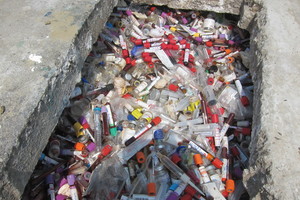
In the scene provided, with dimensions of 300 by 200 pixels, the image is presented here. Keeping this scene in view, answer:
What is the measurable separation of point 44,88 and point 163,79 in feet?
6.68

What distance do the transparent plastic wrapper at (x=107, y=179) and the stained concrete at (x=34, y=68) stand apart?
876mm

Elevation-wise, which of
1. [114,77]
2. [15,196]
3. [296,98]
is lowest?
[114,77]

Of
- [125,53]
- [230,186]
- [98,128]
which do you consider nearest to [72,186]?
[98,128]

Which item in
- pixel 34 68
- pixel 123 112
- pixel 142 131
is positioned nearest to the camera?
pixel 34 68

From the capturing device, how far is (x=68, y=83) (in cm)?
249

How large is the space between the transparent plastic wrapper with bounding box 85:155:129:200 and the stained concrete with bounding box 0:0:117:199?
0.88 m

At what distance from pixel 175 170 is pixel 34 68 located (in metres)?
1.75

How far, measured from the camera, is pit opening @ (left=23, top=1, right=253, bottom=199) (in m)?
2.94

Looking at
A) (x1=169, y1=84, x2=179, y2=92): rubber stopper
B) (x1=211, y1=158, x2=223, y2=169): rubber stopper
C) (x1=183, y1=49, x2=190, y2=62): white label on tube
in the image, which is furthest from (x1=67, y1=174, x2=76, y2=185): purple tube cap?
(x1=183, y1=49, x2=190, y2=62): white label on tube

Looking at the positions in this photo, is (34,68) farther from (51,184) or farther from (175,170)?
(175,170)

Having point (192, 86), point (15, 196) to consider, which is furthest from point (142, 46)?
point (15, 196)

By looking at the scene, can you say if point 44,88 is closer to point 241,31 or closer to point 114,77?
point 114,77

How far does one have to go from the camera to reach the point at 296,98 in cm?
245

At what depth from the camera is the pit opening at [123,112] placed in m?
2.94
